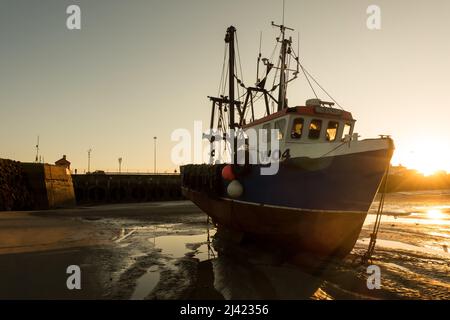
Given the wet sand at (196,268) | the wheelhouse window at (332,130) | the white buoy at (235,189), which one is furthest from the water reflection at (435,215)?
the white buoy at (235,189)

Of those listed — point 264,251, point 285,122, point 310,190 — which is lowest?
point 264,251

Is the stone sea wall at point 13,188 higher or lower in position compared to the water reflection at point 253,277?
higher

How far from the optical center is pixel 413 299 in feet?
23.6

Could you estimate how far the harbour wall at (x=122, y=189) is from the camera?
4103 centimetres

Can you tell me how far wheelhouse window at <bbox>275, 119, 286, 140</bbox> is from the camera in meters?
12.4

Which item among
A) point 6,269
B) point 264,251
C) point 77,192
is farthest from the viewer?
point 77,192

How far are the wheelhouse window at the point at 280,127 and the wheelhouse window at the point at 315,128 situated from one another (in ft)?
3.00

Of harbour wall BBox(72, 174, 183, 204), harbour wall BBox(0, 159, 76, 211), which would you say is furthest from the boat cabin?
harbour wall BBox(72, 174, 183, 204)

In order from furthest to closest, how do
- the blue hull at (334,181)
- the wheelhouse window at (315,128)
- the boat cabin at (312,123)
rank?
the wheelhouse window at (315,128) < the boat cabin at (312,123) < the blue hull at (334,181)

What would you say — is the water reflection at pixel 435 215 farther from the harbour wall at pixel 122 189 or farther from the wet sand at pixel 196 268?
the harbour wall at pixel 122 189
